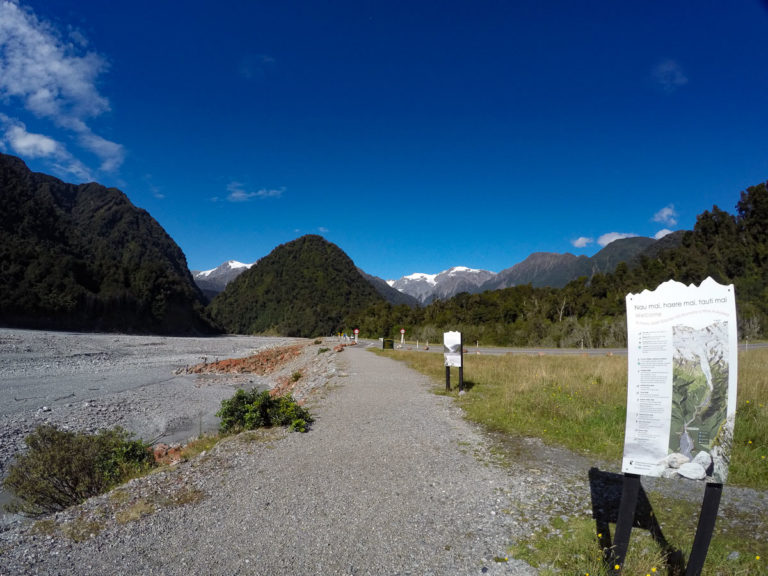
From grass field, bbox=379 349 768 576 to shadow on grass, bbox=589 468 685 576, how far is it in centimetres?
6

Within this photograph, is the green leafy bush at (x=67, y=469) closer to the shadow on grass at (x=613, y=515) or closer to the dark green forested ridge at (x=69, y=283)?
the shadow on grass at (x=613, y=515)

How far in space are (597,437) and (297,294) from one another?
131398 millimetres

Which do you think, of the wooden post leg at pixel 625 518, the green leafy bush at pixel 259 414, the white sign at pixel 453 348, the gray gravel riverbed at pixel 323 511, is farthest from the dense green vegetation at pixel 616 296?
the wooden post leg at pixel 625 518

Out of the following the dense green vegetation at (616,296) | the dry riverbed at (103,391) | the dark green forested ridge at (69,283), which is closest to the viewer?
the dry riverbed at (103,391)

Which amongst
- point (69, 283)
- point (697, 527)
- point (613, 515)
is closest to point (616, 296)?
point (613, 515)

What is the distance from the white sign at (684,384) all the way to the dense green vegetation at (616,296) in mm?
32562

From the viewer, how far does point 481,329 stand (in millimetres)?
44438

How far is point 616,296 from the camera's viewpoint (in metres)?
40.2

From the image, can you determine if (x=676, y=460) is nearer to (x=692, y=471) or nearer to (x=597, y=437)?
(x=692, y=471)

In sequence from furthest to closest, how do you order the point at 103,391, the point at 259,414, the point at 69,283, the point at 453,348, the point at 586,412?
the point at 69,283 → the point at 103,391 → the point at 453,348 → the point at 259,414 → the point at 586,412

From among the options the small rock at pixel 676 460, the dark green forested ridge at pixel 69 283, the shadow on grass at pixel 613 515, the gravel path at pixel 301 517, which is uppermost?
the dark green forested ridge at pixel 69 283

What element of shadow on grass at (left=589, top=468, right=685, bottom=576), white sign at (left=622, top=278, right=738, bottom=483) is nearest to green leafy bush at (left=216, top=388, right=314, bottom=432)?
shadow on grass at (left=589, top=468, right=685, bottom=576)

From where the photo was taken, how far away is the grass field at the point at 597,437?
10.3 ft

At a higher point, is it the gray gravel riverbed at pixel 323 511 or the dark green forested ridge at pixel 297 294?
the dark green forested ridge at pixel 297 294
